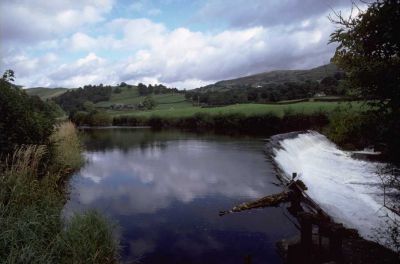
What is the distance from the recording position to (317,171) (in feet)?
68.4

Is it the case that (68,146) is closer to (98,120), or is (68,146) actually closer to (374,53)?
(374,53)

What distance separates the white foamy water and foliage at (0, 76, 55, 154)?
11.0 m

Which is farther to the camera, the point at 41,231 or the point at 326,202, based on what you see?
the point at 326,202

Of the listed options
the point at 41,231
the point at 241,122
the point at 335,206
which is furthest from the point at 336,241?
the point at 241,122

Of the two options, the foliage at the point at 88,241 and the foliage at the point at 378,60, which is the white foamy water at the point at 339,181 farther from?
the foliage at the point at 88,241

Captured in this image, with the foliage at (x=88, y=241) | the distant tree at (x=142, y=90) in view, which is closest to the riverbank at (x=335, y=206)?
the foliage at (x=88, y=241)

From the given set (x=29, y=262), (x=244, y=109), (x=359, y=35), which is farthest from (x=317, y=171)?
(x=244, y=109)

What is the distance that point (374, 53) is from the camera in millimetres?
6973

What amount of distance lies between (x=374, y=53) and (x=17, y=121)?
11773mm

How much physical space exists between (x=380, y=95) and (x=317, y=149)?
2362 cm

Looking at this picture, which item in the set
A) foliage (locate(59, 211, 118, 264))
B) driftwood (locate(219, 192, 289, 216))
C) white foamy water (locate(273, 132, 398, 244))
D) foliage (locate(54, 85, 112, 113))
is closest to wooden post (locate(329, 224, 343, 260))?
white foamy water (locate(273, 132, 398, 244))

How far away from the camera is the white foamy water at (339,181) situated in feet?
44.0

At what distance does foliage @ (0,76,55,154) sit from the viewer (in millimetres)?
12648

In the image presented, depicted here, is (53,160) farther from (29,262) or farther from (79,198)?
(29,262)
